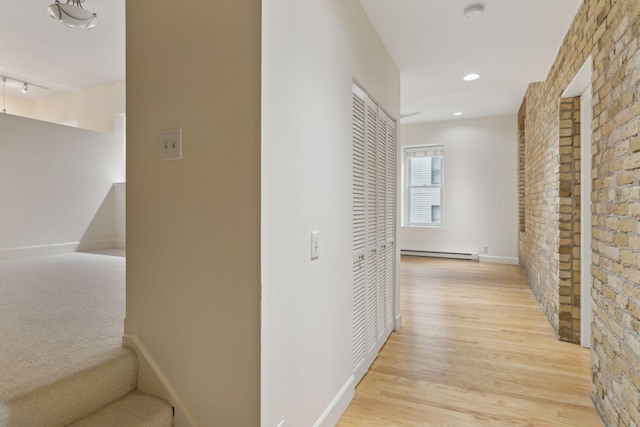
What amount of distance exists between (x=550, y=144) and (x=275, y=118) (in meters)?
3.43

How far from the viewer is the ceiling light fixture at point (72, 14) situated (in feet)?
9.22

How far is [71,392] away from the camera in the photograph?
1288 mm

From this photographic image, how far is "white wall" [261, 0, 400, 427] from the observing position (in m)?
1.29

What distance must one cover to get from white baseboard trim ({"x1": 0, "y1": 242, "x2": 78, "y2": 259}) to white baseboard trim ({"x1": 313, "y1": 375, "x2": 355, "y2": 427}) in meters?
4.42

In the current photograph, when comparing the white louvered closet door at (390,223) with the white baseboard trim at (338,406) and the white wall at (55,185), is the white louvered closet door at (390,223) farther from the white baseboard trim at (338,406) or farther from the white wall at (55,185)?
the white wall at (55,185)

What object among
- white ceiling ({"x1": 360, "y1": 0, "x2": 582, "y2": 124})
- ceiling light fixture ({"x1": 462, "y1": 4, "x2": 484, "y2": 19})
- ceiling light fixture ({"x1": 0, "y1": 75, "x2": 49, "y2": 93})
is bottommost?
ceiling light fixture ({"x1": 462, "y1": 4, "x2": 484, "y2": 19})

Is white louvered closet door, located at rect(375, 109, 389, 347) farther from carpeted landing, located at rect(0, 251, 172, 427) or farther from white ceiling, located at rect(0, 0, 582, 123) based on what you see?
carpeted landing, located at rect(0, 251, 172, 427)

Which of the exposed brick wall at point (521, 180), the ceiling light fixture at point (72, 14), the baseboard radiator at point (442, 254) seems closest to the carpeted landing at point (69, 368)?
the ceiling light fixture at point (72, 14)

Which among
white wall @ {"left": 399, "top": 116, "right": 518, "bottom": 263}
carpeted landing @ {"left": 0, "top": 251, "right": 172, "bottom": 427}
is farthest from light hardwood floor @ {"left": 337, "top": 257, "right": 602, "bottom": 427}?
white wall @ {"left": 399, "top": 116, "right": 518, "bottom": 263}

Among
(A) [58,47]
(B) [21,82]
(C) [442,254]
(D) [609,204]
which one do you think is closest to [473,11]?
(D) [609,204]

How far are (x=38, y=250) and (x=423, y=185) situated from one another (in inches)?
271

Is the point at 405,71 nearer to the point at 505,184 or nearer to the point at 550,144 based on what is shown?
the point at 550,144

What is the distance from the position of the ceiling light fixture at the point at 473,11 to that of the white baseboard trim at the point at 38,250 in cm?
531

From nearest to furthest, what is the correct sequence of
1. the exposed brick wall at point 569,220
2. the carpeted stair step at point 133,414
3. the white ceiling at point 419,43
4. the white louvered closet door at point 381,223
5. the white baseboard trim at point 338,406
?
the carpeted stair step at point 133,414 < the white baseboard trim at point 338,406 < the white ceiling at point 419,43 < the white louvered closet door at point 381,223 < the exposed brick wall at point 569,220
